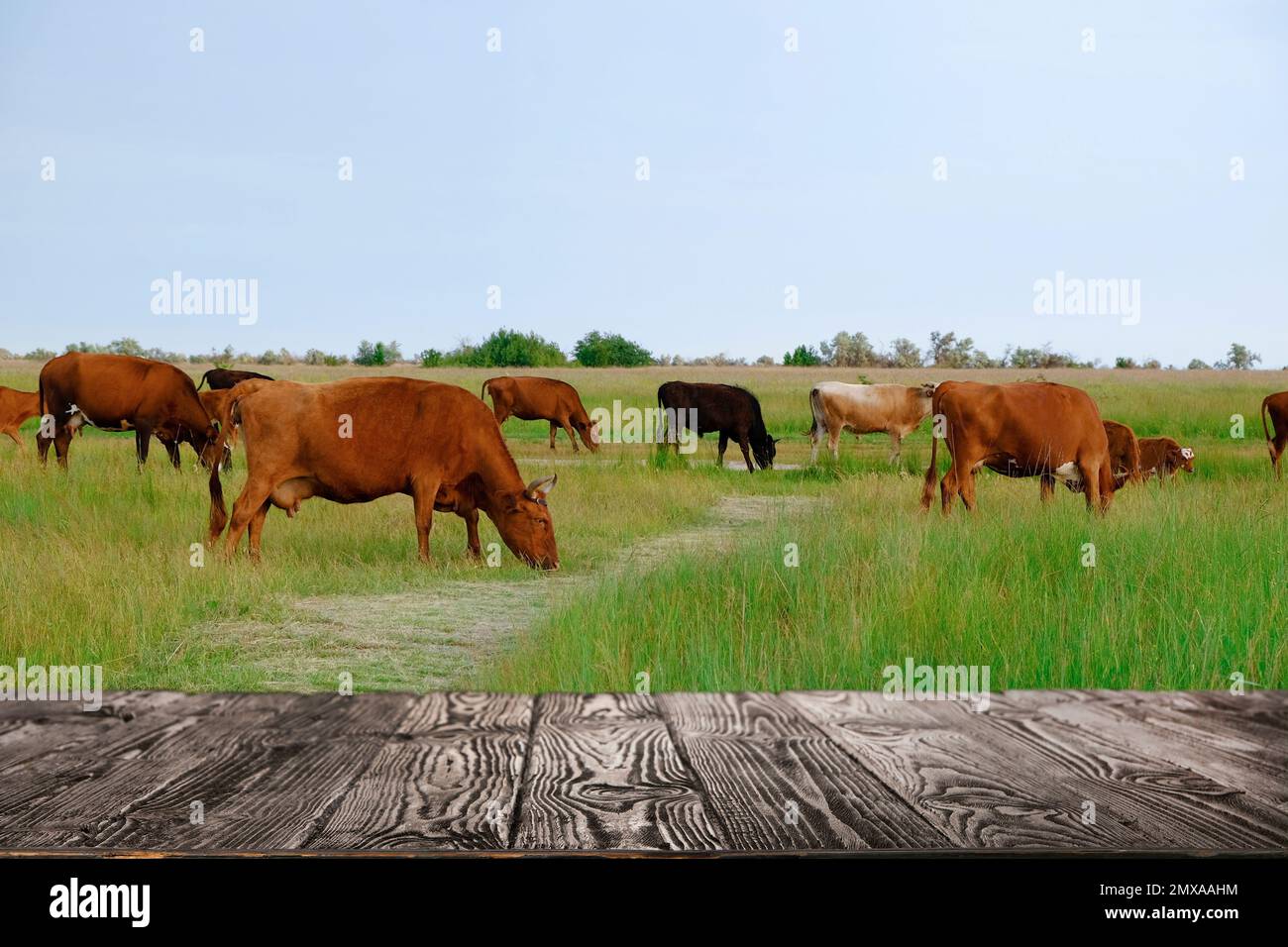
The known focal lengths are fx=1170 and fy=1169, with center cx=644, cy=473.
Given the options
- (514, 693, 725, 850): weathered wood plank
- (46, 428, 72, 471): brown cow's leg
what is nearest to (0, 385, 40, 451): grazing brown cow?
(46, 428, 72, 471): brown cow's leg

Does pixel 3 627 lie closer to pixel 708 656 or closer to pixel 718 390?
pixel 708 656

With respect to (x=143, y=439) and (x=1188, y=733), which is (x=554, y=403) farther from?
(x=1188, y=733)

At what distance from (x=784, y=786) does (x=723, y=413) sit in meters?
14.2

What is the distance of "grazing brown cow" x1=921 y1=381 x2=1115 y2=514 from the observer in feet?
28.8

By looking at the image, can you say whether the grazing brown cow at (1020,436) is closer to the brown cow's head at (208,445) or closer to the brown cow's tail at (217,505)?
the brown cow's tail at (217,505)

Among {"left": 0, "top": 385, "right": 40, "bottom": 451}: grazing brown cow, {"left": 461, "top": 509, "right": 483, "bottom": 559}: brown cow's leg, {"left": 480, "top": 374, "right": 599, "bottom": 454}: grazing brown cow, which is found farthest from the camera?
{"left": 480, "top": 374, "right": 599, "bottom": 454}: grazing brown cow

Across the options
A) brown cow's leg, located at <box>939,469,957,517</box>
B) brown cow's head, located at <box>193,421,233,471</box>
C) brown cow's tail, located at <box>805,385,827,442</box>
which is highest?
brown cow's tail, located at <box>805,385,827,442</box>

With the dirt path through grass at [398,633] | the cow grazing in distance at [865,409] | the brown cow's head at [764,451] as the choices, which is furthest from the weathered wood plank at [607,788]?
the cow grazing in distance at [865,409]

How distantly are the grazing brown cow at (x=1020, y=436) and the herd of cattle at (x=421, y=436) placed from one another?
0.01 m

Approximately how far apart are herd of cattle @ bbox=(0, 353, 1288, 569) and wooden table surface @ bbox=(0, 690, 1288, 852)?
155 inches

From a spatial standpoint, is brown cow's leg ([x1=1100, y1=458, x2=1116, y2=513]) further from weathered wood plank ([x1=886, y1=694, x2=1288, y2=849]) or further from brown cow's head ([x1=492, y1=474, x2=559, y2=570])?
weathered wood plank ([x1=886, y1=694, x2=1288, y2=849])

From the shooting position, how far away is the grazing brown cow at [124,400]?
1109 centimetres

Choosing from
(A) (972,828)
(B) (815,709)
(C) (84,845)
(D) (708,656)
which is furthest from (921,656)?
(C) (84,845)
